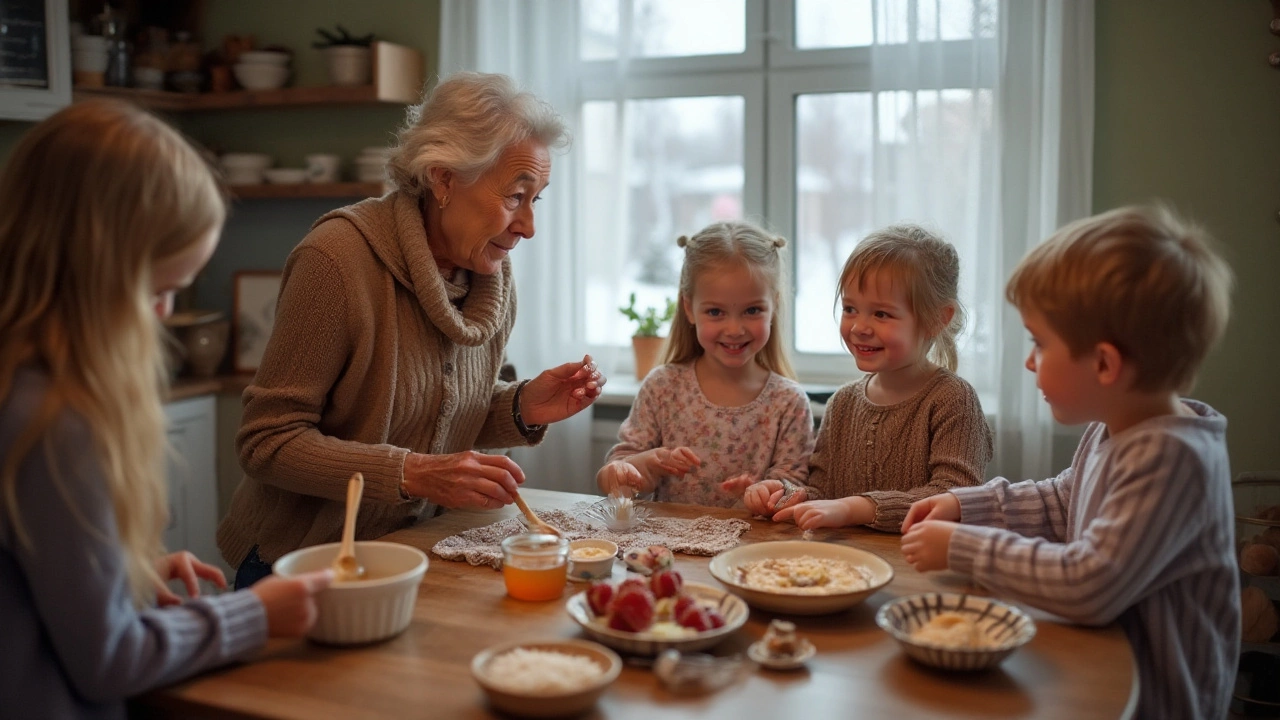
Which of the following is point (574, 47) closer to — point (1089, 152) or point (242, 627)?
point (1089, 152)

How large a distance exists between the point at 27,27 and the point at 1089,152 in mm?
3094

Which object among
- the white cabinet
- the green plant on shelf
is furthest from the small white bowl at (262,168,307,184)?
the green plant on shelf

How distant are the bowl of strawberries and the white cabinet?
8.42 feet

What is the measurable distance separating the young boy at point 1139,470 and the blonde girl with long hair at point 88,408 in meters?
0.96

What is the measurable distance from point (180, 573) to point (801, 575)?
2.71 ft

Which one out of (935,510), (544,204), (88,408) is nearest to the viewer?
(88,408)

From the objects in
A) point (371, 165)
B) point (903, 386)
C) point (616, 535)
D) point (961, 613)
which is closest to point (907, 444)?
point (903, 386)

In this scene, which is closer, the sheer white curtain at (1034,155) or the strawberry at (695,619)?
the strawberry at (695,619)

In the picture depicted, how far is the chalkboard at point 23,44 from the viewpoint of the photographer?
3271mm

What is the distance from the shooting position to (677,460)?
208 cm

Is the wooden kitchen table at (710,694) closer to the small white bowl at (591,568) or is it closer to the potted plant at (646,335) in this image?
the small white bowl at (591,568)

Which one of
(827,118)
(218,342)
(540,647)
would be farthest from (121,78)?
(540,647)

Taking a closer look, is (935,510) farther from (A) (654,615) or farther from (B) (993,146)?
(B) (993,146)

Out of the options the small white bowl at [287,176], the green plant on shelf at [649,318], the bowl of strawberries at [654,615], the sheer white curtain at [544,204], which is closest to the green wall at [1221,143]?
the green plant on shelf at [649,318]
